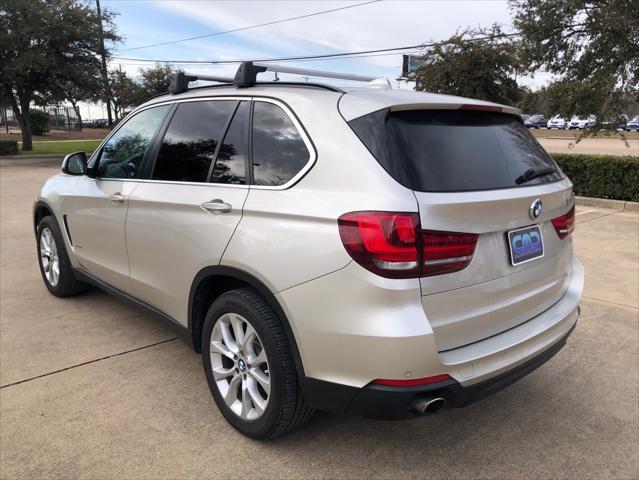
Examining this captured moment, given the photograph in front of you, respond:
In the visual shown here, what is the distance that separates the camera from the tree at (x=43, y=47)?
20.6 metres

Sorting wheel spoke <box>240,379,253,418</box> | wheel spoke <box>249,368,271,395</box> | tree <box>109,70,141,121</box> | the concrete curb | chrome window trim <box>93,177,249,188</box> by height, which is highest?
tree <box>109,70,141,121</box>

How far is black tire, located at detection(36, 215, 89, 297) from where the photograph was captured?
4.51 metres

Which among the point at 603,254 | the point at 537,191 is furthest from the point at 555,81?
the point at 537,191

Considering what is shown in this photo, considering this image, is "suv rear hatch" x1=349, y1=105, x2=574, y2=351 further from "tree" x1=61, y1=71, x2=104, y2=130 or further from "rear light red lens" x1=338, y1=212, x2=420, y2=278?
"tree" x1=61, y1=71, x2=104, y2=130

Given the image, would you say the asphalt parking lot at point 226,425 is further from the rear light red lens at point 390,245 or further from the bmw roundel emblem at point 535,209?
the bmw roundel emblem at point 535,209

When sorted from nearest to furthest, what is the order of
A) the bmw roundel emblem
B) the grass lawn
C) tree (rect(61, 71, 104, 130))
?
1. the bmw roundel emblem
2. tree (rect(61, 71, 104, 130))
3. the grass lawn

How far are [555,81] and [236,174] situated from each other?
10.7 meters

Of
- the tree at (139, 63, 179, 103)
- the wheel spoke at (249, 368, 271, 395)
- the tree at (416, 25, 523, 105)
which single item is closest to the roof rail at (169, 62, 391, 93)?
the wheel spoke at (249, 368, 271, 395)

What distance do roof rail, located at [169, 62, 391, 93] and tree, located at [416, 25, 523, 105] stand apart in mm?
12845

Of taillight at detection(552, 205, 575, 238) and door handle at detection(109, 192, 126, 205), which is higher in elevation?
door handle at detection(109, 192, 126, 205)

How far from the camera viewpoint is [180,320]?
310 cm

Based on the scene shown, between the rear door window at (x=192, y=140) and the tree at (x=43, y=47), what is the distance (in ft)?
68.7

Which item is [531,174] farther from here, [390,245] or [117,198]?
[117,198]

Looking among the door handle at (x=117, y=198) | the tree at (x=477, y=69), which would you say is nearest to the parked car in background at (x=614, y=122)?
the tree at (x=477, y=69)
